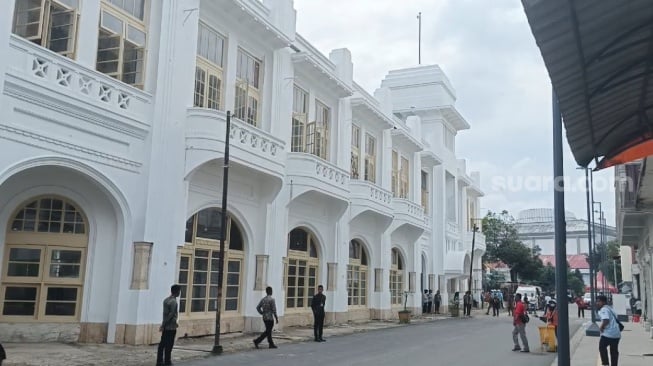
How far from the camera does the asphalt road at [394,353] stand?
43.1ft

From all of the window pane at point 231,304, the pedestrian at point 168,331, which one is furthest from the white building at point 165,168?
the pedestrian at point 168,331

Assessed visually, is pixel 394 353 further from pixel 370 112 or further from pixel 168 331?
pixel 370 112

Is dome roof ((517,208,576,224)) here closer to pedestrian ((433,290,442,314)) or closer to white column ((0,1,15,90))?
pedestrian ((433,290,442,314))

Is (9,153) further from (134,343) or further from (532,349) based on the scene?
(532,349)

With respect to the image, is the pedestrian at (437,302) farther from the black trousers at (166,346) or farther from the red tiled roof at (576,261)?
the red tiled roof at (576,261)

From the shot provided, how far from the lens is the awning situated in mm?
4609

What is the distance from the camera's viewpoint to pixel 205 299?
17.6 metres

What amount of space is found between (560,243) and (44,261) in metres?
11.6

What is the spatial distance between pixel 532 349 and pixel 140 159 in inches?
474

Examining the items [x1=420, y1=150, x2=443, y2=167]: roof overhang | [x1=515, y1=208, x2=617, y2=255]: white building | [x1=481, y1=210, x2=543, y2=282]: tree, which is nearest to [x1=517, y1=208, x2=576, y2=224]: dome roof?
[x1=515, y1=208, x2=617, y2=255]: white building

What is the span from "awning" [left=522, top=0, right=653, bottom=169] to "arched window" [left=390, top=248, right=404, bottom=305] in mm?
24290

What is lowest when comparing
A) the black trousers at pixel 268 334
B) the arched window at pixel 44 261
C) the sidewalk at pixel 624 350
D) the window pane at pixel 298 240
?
the sidewalk at pixel 624 350

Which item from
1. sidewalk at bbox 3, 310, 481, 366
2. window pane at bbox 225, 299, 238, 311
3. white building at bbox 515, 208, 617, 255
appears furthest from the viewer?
white building at bbox 515, 208, 617, 255

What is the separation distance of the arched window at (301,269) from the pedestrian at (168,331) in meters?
9.33
